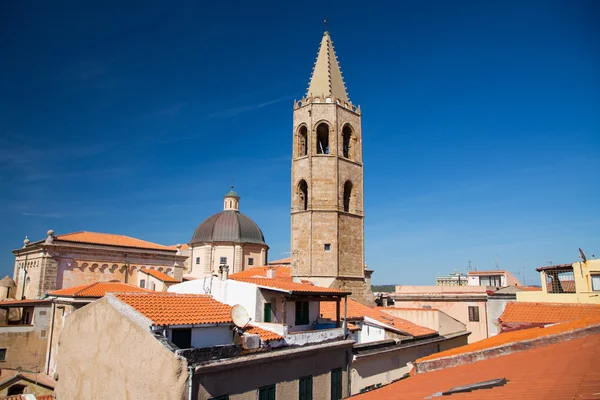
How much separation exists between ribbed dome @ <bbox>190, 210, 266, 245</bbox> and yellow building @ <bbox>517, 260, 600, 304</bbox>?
97.3 ft

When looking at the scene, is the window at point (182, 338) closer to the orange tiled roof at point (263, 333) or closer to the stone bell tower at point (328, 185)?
the orange tiled roof at point (263, 333)

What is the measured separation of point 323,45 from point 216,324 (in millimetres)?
25956

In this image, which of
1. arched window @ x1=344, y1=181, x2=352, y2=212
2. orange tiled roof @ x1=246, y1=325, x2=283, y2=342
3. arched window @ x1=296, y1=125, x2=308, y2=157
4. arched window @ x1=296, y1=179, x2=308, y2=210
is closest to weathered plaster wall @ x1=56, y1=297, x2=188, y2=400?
orange tiled roof @ x1=246, y1=325, x2=283, y2=342

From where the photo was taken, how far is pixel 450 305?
34406 millimetres

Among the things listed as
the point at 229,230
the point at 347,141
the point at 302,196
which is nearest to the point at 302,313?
the point at 302,196

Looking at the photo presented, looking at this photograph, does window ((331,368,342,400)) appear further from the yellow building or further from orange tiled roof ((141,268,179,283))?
orange tiled roof ((141,268,179,283))

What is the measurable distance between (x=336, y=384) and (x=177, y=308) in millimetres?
6656

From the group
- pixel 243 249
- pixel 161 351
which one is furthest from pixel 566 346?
pixel 243 249

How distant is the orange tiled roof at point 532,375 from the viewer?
17.1 feet

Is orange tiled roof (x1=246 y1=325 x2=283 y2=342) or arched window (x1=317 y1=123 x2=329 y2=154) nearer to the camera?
orange tiled roof (x1=246 y1=325 x2=283 y2=342)

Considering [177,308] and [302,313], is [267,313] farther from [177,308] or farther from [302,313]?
[177,308]

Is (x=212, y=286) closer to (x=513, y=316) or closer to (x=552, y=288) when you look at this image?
(x=513, y=316)

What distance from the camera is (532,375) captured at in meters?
6.55

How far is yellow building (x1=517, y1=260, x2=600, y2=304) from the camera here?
70.3ft
